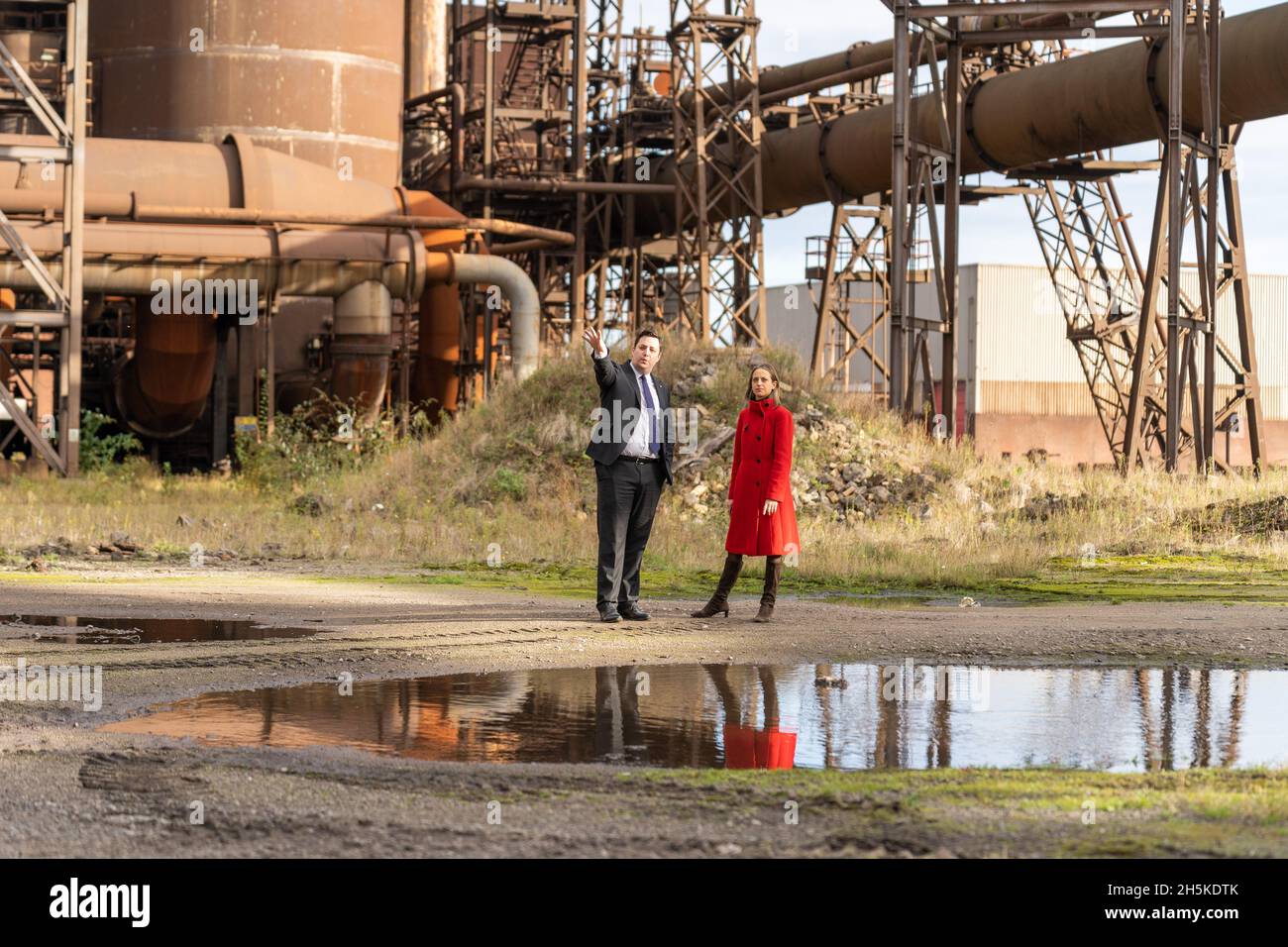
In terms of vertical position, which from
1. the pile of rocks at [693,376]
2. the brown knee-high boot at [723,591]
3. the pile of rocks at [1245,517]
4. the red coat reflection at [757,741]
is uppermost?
the pile of rocks at [693,376]

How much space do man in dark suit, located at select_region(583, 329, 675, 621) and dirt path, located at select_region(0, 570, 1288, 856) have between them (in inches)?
15.1

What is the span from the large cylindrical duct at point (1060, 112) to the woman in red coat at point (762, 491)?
12625mm

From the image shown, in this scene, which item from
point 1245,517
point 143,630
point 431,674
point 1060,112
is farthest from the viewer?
point 1060,112

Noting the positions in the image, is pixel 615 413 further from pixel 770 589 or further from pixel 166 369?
pixel 166 369

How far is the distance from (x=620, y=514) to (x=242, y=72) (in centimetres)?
2106

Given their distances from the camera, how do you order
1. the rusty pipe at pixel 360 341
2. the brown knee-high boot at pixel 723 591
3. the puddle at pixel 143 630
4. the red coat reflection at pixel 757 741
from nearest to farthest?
the red coat reflection at pixel 757 741 → the puddle at pixel 143 630 → the brown knee-high boot at pixel 723 591 → the rusty pipe at pixel 360 341

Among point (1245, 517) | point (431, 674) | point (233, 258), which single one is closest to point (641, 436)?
point (431, 674)

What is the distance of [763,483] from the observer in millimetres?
11242

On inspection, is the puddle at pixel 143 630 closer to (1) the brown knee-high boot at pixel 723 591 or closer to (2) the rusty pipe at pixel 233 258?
(1) the brown knee-high boot at pixel 723 591

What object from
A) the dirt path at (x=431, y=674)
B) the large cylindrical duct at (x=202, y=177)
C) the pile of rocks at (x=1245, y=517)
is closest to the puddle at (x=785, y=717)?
the dirt path at (x=431, y=674)

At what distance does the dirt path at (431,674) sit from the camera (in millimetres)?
4855

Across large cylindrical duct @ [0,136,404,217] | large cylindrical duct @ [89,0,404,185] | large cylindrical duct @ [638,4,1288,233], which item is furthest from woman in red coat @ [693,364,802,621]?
large cylindrical duct @ [89,0,404,185]
